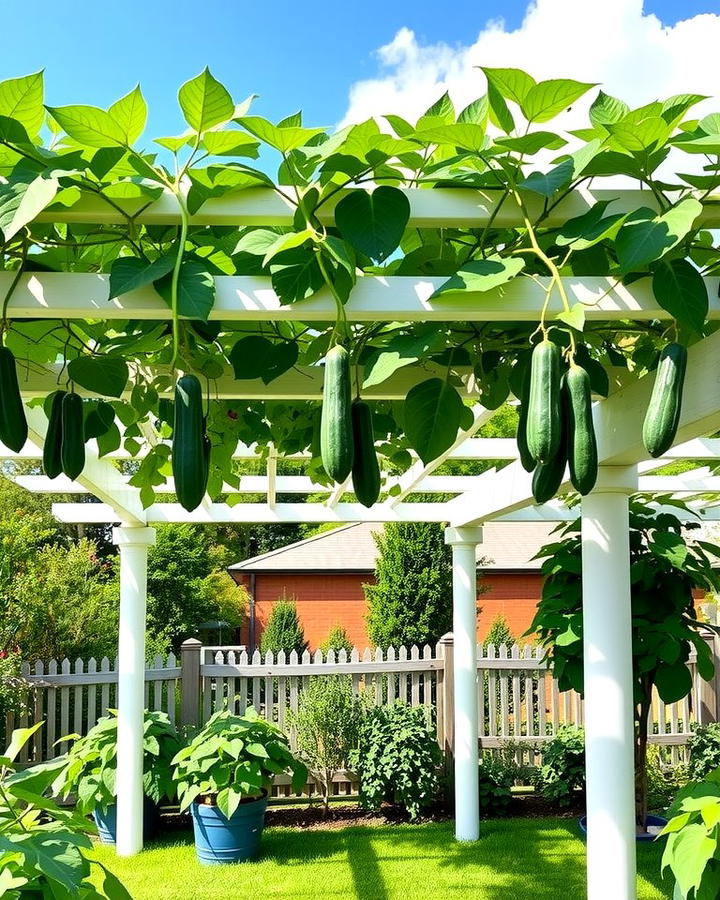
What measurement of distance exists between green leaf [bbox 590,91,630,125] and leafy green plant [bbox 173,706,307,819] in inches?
217

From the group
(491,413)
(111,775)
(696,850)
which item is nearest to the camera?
(696,850)

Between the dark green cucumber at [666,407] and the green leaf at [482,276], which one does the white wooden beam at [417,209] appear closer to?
the green leaf at [482,276]

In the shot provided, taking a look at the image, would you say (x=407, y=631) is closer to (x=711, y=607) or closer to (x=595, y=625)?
(x=711, y=607)

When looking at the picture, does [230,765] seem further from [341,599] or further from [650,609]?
[341,599]

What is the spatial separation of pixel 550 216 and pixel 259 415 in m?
1.86

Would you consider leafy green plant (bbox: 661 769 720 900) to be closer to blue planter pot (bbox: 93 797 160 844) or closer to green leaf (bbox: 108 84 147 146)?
green leaf (bbox: 108 84 147 146)

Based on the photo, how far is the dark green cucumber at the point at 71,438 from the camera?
141cm

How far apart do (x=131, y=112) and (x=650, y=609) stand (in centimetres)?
460

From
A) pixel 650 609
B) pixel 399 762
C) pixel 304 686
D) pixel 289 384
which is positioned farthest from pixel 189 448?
pixel 304 686

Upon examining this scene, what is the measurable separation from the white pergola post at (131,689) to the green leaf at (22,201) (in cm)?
514

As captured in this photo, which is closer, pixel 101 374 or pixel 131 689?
pixel 101 374

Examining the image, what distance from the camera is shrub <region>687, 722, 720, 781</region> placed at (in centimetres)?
722

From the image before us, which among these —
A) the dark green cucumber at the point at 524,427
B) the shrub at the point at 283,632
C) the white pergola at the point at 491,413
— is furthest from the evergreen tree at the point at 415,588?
the dark green cucumber at the point at 524,427

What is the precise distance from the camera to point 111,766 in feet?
20.9
